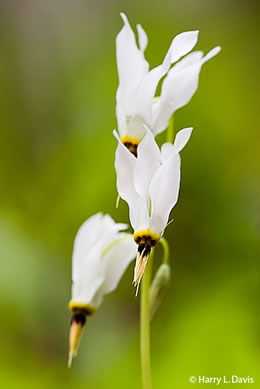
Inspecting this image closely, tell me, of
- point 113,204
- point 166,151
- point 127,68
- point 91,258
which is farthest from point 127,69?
point 113,204

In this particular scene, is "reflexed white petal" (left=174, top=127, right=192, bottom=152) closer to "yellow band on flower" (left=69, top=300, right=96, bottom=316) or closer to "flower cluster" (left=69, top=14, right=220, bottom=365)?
"flower cluster" (left=69, top=14, right=220, bottom=365)

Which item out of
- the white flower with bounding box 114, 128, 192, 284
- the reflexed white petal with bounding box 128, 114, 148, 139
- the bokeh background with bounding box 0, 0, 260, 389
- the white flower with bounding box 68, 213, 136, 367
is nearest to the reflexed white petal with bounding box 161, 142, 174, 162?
the white flower with bounding box 114, 128, 192, 284

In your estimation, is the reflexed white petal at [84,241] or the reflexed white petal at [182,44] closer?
the reflexed white petal at [182,44]

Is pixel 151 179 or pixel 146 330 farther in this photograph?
pixel 146 330

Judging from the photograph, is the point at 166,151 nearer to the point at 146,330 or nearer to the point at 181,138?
the point at 181,138

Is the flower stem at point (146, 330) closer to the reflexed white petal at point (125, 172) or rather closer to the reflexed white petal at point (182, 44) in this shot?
the reflexed white petal at point (125, 172)

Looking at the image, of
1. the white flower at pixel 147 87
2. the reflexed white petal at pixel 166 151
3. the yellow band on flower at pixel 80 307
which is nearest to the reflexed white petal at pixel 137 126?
the white flower at pixel 147 87
